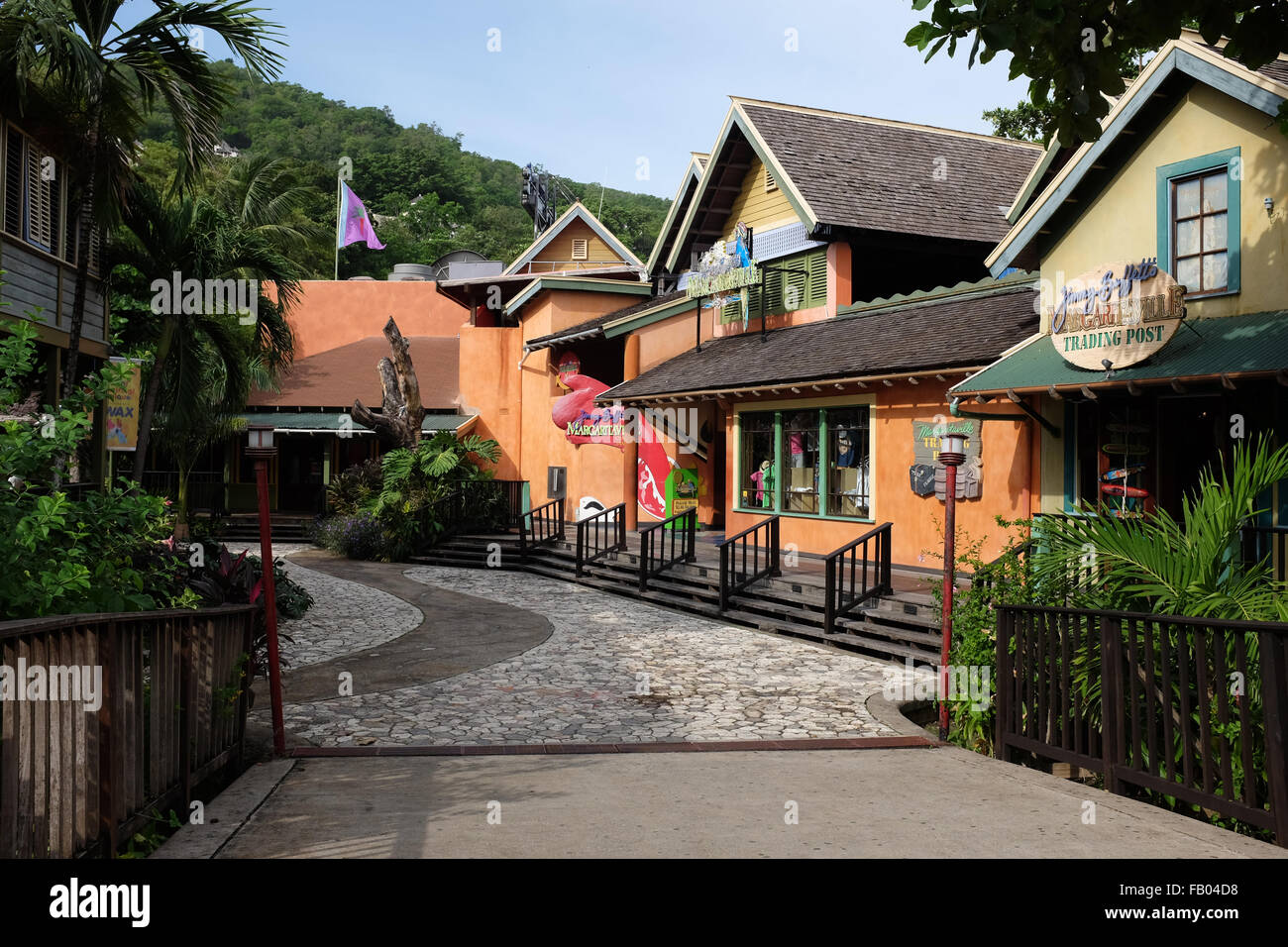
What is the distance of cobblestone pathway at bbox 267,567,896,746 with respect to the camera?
8.30m

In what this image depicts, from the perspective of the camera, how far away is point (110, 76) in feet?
40.0

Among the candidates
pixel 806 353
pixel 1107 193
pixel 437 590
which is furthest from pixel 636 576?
pixel 1107 193

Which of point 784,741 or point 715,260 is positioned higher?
point 715,260

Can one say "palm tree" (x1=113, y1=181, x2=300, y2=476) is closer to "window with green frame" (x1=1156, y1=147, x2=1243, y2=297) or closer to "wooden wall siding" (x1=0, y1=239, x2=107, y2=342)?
"wooden wall siding" (x1=0, y1=239, x2=107, y2=342)

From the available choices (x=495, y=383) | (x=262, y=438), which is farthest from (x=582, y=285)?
(x=262, y=438)

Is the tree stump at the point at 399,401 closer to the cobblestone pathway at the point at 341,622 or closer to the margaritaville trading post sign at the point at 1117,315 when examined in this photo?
the cobblestone pathway at the point at 341,622

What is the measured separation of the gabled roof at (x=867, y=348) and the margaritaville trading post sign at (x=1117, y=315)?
163cm

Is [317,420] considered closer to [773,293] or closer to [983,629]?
[773,293]

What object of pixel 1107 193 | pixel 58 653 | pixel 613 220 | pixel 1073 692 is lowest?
pixel 1073 692

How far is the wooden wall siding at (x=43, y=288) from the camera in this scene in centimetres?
1335
